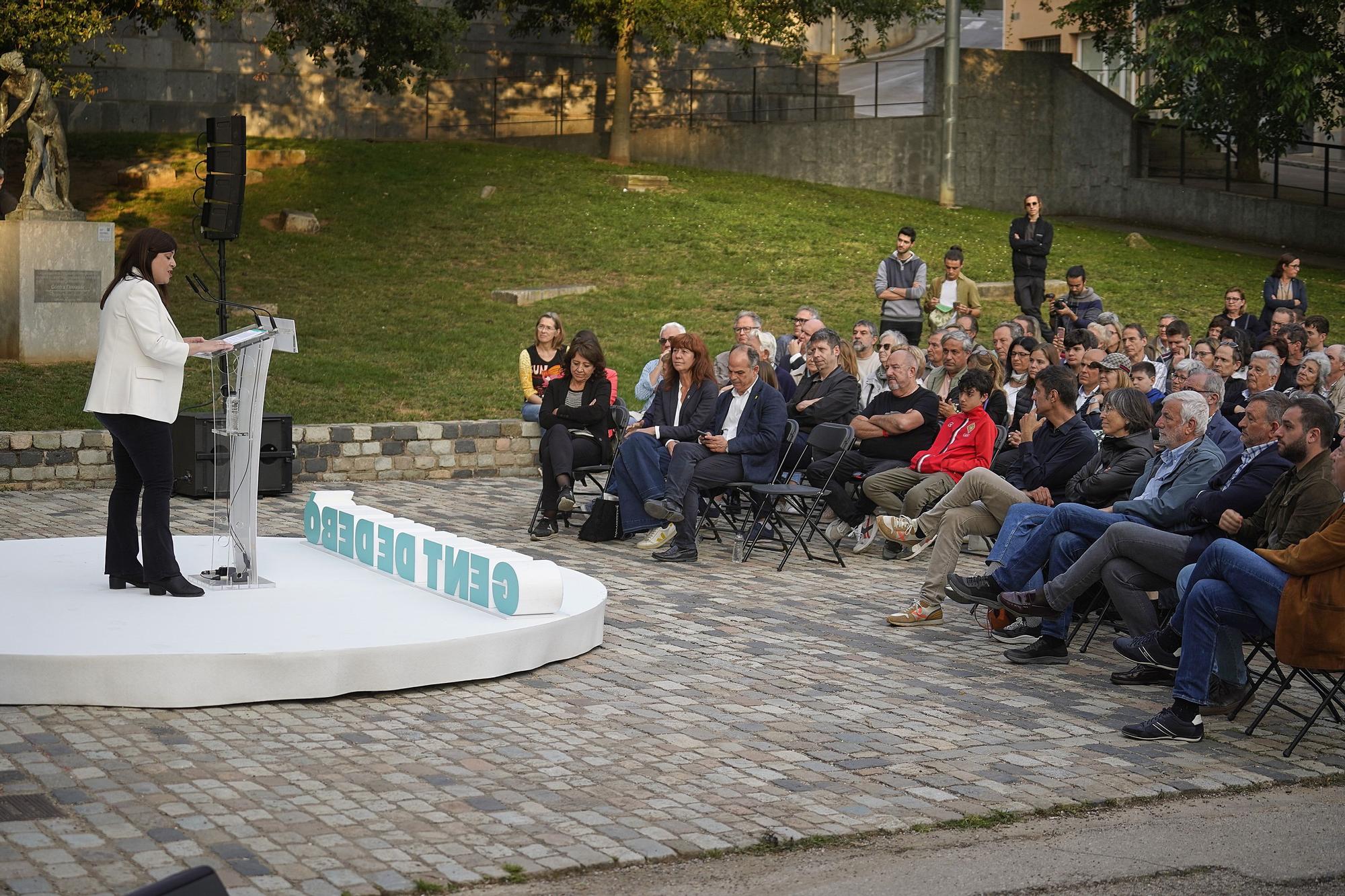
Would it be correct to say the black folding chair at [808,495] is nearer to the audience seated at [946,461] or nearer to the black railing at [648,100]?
the audience seated at [946,461]

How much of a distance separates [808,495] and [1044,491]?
192cm

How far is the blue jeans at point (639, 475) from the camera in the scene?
35.3ft

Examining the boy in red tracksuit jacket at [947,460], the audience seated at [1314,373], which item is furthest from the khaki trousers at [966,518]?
the audience seated at [1314,373]

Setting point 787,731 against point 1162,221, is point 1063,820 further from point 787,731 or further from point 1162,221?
point 1162,221

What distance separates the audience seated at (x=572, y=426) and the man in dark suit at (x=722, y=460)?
907 millimetres

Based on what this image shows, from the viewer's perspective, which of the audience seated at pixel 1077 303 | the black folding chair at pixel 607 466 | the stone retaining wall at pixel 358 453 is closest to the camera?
the black folding chair at pixel 607 466

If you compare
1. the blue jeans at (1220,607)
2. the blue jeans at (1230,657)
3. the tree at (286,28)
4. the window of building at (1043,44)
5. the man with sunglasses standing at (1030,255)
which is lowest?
the blue jeans at (1230,657)

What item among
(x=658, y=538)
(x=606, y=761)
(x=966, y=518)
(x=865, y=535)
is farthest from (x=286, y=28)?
(x=606, y=761)

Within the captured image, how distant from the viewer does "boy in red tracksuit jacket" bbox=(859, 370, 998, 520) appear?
995 centimetres

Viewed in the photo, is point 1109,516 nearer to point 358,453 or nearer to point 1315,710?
point 1315,710

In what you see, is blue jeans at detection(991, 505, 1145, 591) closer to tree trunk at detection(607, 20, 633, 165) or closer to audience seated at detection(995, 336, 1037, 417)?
audience seated at detection(995, 336, 1037, 417)

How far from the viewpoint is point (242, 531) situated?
26.3ft

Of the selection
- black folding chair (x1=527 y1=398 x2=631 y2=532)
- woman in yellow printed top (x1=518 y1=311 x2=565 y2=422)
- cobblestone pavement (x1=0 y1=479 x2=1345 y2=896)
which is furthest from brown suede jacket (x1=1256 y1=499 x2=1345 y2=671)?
woman in yellow printed top (x1=518 y1=311 x2=565 y2=422)

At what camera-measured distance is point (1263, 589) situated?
637 cm
